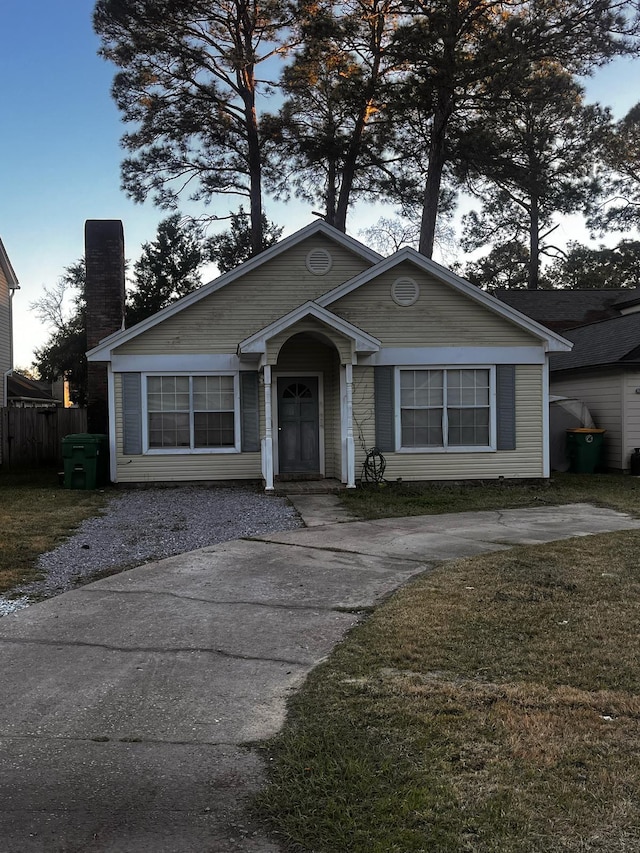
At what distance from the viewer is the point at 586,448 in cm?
1650

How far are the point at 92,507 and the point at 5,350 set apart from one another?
1186 cm

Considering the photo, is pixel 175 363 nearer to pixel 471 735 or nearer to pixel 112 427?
pixel 112 427

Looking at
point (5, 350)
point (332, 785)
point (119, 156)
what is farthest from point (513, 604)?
point (119, 156)

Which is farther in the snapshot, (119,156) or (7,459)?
(119,156)

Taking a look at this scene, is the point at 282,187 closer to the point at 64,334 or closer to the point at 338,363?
the point at 338,363

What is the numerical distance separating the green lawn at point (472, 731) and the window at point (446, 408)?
7971 millimetres

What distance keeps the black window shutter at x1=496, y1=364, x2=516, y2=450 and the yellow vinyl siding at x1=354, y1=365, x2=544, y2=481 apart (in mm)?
112

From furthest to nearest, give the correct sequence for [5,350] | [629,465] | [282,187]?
[282,187] → [5,350] → [629,465]

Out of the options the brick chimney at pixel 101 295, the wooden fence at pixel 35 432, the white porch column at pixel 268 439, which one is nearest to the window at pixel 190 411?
the white porch column at pixel 268 439

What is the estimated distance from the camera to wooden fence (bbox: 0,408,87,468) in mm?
19234

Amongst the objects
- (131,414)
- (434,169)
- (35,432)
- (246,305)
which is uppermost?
(434,169)

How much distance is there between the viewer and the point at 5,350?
21.1m

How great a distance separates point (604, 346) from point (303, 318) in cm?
904

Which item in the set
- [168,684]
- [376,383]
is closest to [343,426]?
[376,383]
